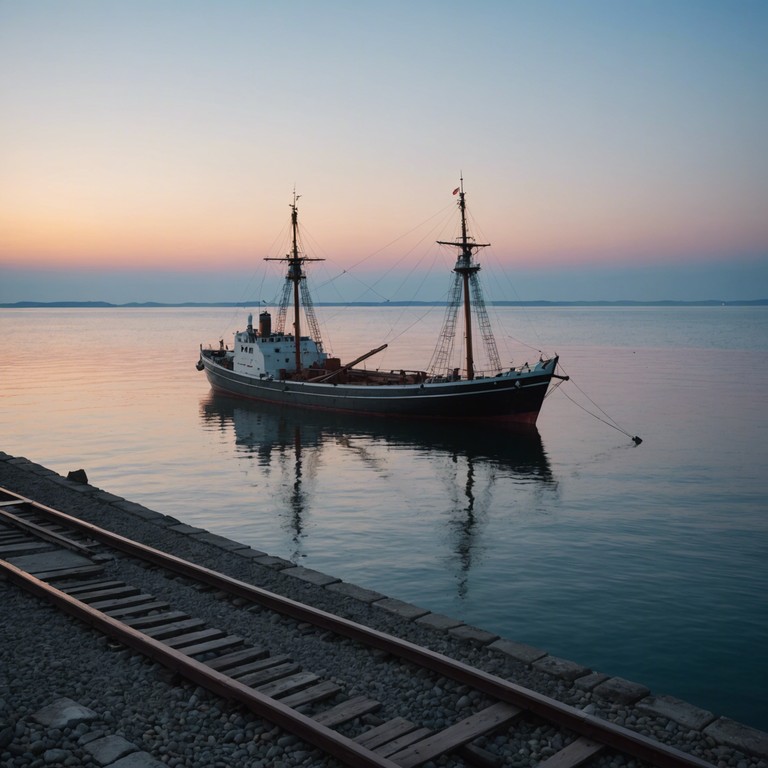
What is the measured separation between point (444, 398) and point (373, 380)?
10235mm

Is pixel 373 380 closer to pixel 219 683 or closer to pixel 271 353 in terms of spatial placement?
pixel 271 353

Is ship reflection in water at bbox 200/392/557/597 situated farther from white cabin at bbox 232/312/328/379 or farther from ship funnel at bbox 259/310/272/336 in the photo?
ship funnel at bbox 259/310/272/336

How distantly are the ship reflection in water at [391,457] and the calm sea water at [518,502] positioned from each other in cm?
14

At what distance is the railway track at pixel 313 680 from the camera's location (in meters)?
6.64

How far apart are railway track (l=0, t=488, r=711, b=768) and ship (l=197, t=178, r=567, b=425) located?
95.9 ft

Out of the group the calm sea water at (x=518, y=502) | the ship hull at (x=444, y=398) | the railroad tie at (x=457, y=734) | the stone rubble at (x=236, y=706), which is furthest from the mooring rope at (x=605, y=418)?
the railroad tie at (x=457, y=734)

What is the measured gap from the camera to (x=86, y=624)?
9.66m

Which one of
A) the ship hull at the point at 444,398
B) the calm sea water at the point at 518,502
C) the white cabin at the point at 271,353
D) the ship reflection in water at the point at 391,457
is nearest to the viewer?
the calm sea water at the point at 518,502

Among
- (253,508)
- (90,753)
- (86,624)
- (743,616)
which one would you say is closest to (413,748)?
(90,753)

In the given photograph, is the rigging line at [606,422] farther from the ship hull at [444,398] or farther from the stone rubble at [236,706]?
the stone rubble at [236,706]

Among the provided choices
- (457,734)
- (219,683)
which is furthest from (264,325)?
(457,734)

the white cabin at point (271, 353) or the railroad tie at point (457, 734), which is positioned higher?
the white cabin at point (271, 353)

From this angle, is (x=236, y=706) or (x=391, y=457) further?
(x=391, y=457)

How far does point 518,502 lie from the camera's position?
2480 cm
